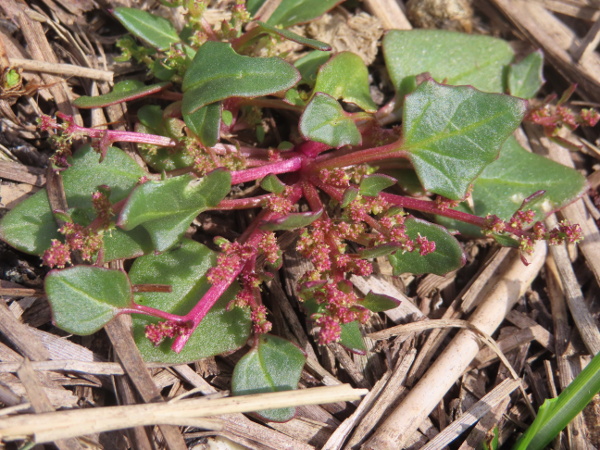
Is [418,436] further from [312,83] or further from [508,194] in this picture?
[312,83]

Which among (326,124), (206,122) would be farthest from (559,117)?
(206,122)

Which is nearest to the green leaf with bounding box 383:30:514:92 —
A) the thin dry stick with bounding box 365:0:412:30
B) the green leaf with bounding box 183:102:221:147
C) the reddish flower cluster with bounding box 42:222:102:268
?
the thin dry stick with bounding box 365:0:412:30

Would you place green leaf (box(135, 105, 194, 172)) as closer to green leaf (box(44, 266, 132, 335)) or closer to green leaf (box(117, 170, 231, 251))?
green leaf (box(117, 170, 231, 251))

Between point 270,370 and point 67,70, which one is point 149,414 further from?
point 67,70

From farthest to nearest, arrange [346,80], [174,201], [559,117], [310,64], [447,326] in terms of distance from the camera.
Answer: [559,117]
[310,64]
[346,80]
[447,326]
[174,201]

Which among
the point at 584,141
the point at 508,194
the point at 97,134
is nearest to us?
the point at 97,134

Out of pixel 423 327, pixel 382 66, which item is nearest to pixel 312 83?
pixel 382 66
